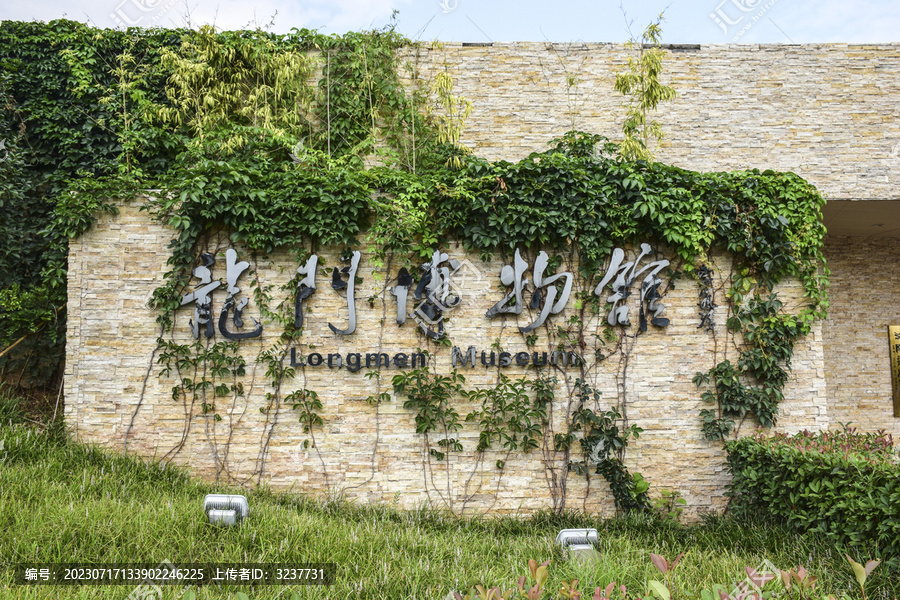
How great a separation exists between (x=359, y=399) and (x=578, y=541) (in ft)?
8.78

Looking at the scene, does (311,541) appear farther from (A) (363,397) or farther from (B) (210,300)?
(B) (210,300)


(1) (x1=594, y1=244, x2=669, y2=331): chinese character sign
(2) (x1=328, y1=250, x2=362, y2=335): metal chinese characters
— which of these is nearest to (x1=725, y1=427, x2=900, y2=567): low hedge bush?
(1) (x1=594, y1=244, x2=669, y2=331): chinese character sign

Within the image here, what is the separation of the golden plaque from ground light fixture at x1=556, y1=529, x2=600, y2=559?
292 inches

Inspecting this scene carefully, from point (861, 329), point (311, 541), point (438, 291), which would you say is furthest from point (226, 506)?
point (861, 329)

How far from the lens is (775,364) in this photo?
18.2ft

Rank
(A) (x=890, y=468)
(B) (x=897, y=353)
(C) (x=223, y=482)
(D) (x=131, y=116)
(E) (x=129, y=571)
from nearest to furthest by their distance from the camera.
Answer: (E) (x=129, y=571) → (A) (x=890, y=468) → (C) (x=223, y=482) → (D) (x=131, y=116) → (B) (x=897, y=353)

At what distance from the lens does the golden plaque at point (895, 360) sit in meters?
8.05

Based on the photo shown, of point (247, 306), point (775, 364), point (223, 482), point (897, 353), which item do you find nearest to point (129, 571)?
point (223, 482)

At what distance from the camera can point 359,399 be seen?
543 centimetres

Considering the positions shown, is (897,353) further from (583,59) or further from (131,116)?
(131,116)

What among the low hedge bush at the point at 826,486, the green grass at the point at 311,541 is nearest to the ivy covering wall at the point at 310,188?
the low hedge bush at the point at 826,486

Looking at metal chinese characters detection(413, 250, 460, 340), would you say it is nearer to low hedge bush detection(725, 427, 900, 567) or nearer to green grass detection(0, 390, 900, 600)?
green grass detection(0, 390, 900, 600)

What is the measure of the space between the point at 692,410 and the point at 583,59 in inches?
192

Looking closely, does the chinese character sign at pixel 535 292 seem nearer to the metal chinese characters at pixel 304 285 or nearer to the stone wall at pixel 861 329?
the metal chinese characters at pixel 304 285
